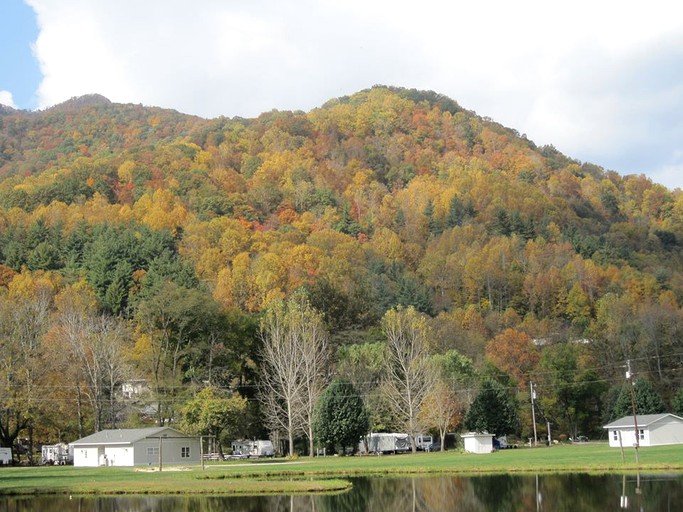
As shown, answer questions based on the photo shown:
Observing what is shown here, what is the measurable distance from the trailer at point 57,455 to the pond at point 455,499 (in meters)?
38.2

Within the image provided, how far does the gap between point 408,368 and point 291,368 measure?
10.7 meters

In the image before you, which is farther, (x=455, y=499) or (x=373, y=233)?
(x=373, y=233)

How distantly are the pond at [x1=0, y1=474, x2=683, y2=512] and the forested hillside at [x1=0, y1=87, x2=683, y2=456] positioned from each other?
129ft

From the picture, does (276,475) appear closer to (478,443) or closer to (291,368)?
(291,368)

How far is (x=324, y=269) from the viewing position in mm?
126875

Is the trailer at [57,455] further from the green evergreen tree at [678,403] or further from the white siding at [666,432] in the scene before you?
the green evergreen tree at [678,403]

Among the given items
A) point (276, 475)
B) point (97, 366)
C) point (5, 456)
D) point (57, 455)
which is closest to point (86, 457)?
point (5, 456)

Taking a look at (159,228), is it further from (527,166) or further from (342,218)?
(527,166)

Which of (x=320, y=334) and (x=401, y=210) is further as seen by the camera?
(x=401, y=210)

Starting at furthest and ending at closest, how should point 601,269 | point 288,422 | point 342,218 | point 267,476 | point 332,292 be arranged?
point 342,218
point 601,269
point 332,292
point 288,422
point 267,476

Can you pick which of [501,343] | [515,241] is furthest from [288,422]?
[515,241]

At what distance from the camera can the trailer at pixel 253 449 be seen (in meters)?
82.6

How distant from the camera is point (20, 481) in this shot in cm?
5084

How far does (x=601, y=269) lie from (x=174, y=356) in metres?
78.4
